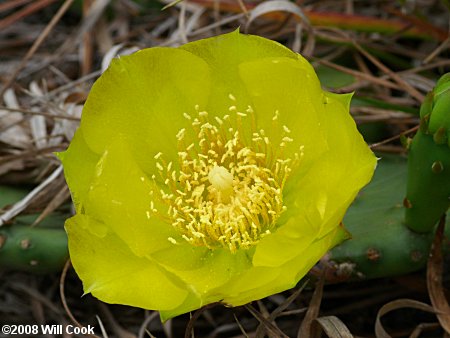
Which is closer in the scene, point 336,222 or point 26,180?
point 336,222

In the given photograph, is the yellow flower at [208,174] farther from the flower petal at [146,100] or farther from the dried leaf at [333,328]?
the dried leaf at [333,328]

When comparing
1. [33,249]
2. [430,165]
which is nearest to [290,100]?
[430,165]

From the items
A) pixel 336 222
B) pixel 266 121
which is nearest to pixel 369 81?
pixel 266 121

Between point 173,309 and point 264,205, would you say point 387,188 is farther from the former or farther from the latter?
point 173,309

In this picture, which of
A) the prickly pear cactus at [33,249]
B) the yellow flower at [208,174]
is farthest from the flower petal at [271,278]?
the prickly pear cactus at [33,249]

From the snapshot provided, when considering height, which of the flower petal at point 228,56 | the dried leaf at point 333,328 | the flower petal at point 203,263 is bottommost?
the dried leaf at point 333,328

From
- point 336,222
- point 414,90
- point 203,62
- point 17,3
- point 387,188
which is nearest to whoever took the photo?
point 336,222

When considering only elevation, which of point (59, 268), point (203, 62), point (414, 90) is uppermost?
point (203, 62)
